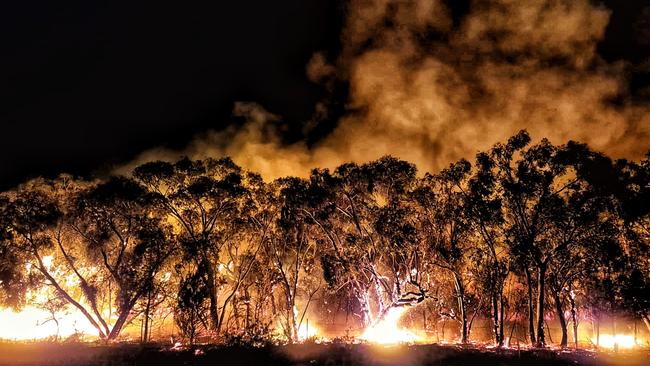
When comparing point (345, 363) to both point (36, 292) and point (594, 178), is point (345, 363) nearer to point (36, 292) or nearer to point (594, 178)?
point (594, 178)

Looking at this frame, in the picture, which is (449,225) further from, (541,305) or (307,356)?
(307,356)

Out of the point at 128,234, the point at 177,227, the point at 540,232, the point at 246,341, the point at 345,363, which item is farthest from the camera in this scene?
the point at 177,227

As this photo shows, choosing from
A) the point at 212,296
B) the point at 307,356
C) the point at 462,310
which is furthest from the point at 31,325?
the point at 462,310

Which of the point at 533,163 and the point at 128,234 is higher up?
the point at 533,163

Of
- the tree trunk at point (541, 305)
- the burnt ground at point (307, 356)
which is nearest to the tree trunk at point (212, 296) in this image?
the burnt ground at point (307, 356)

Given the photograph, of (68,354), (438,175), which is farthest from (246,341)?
(438,175)

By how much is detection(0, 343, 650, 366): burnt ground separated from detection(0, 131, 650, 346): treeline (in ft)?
9.71

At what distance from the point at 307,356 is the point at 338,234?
11.3 meters

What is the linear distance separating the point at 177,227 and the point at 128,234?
141 inches

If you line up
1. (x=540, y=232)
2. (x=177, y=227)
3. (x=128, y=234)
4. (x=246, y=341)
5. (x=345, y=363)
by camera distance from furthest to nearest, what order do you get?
(x=177, y=227) < (x=128, y=234) < (x=540, y=232) < (x=246, y=341) < (x=345, y=363)

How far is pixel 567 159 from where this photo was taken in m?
27.1

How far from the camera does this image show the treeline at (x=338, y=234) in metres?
27.7

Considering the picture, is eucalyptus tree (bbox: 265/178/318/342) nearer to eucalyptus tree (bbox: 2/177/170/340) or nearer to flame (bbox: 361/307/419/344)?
flame (bbox: 361/307/419/344)

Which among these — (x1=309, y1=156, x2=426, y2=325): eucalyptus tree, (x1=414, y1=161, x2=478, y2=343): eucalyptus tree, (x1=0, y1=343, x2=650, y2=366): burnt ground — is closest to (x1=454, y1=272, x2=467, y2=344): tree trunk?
(x1=414, y1=161, x2=478, y2=343): eucalyptus tree
